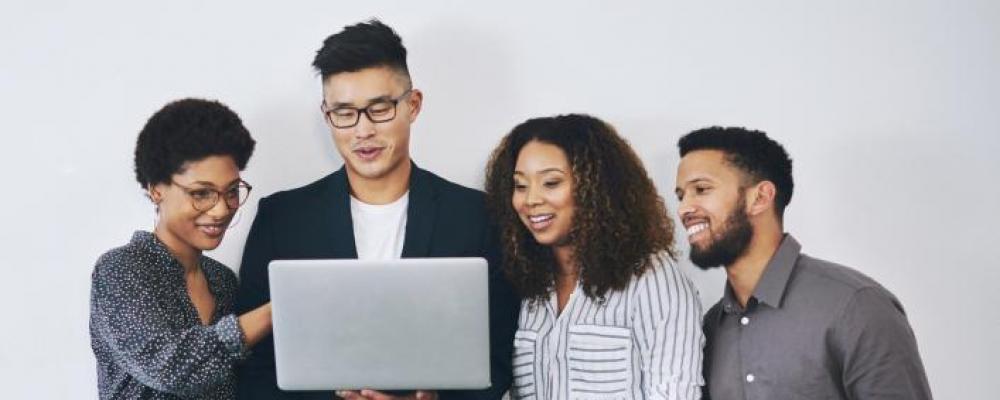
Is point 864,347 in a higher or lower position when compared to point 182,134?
lower

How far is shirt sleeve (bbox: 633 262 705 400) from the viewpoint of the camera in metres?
2.02

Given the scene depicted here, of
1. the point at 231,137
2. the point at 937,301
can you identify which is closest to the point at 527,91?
the point at 231,137

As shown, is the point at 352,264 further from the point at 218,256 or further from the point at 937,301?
the point at 937,301

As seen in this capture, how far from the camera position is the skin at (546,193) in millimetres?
2162

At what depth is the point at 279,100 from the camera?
2594mm

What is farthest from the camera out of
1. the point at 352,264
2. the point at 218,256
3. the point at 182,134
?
the point at 218,256

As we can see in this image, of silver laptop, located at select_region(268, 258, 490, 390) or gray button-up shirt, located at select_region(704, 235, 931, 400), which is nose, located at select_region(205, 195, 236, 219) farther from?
gray button-up shirt, located at select_region(704, 235, 931, 400)

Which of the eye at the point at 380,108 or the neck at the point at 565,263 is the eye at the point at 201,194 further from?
the neck at the point at 565,263

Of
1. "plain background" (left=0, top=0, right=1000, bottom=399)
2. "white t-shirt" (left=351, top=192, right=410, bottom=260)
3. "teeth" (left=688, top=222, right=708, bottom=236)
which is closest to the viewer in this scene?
"teeth" (left=688, top=222, right=708, bottom=236)

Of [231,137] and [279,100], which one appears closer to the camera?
[231,137]

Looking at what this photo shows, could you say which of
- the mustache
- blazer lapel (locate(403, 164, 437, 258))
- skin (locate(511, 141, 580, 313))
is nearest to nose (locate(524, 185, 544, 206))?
skin (locate(511, 141, 580, 313))

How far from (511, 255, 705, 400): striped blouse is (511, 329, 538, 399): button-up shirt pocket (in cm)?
2

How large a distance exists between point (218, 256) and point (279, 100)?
442 mm

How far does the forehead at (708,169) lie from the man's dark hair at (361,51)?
69cm
